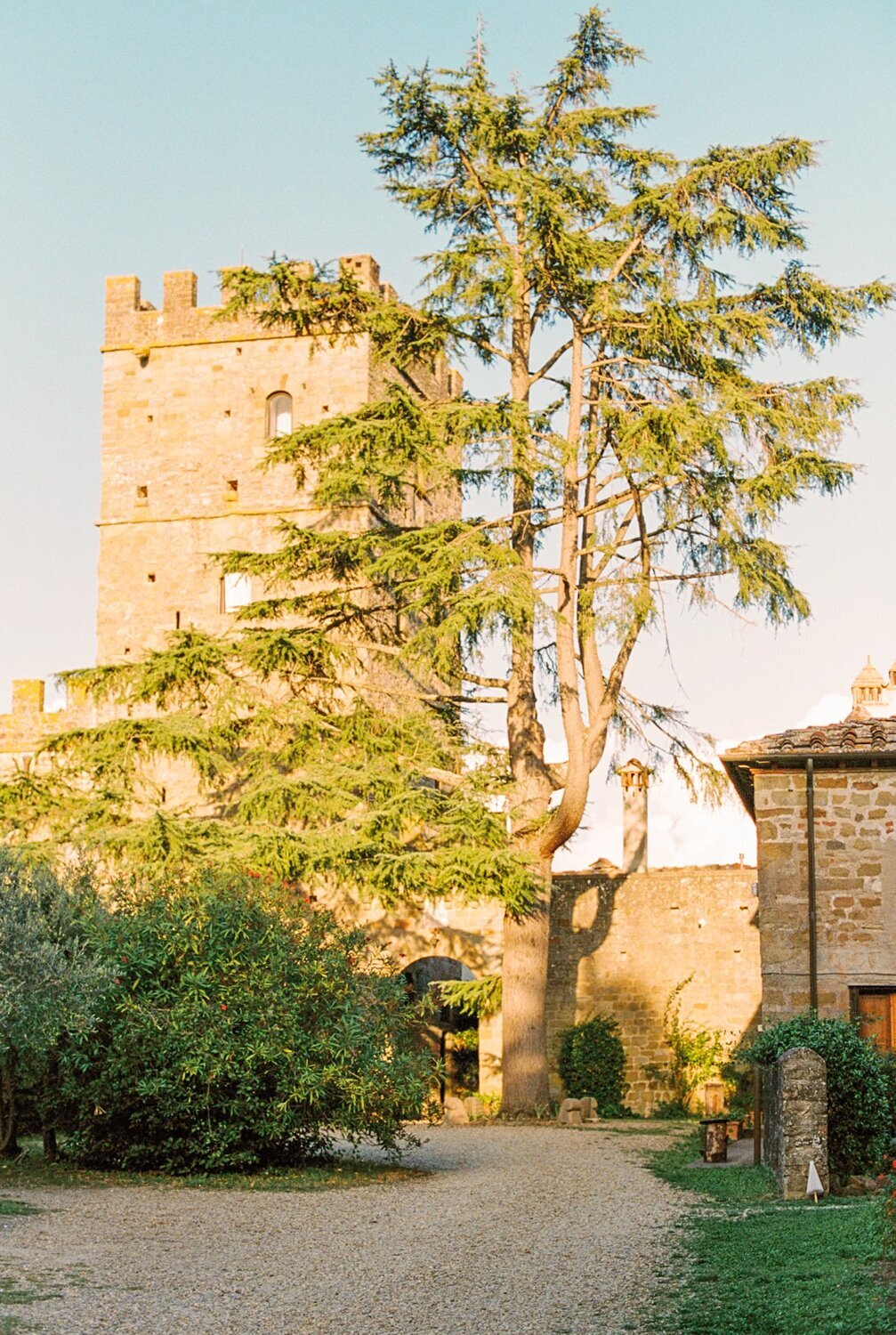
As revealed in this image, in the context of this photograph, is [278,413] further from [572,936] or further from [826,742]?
[826,742]

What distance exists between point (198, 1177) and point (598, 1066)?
34.3ft

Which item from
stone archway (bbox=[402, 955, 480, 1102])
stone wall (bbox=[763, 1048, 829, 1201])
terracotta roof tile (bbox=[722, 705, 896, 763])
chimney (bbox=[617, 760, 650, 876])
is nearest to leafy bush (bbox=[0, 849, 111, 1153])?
stone wall (bbox=[763, 1048, 829, 1201])

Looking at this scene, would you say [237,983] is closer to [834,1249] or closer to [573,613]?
[834,1249]

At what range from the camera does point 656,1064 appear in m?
22.2

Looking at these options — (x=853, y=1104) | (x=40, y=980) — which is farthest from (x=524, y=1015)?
(x=40, y=980)

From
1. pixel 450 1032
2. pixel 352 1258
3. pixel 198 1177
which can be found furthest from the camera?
pixel 450 1032

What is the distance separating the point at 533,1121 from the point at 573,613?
6.18 m

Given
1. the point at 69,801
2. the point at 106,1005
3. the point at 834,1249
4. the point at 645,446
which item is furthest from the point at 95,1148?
the point at 645,446

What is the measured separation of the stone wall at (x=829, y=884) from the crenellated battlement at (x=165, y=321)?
15.7 m

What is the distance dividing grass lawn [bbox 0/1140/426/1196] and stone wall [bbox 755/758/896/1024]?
3906 millimetres

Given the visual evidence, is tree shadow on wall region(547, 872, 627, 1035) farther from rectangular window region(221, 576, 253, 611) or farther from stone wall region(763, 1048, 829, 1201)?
stone wall region(763, 1048, 829, 1201)

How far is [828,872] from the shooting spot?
15.2m

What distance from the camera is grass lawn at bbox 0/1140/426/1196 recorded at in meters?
12.2

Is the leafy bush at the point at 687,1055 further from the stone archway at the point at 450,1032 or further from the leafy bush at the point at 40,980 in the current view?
the leafy bush at the point at 40,980
